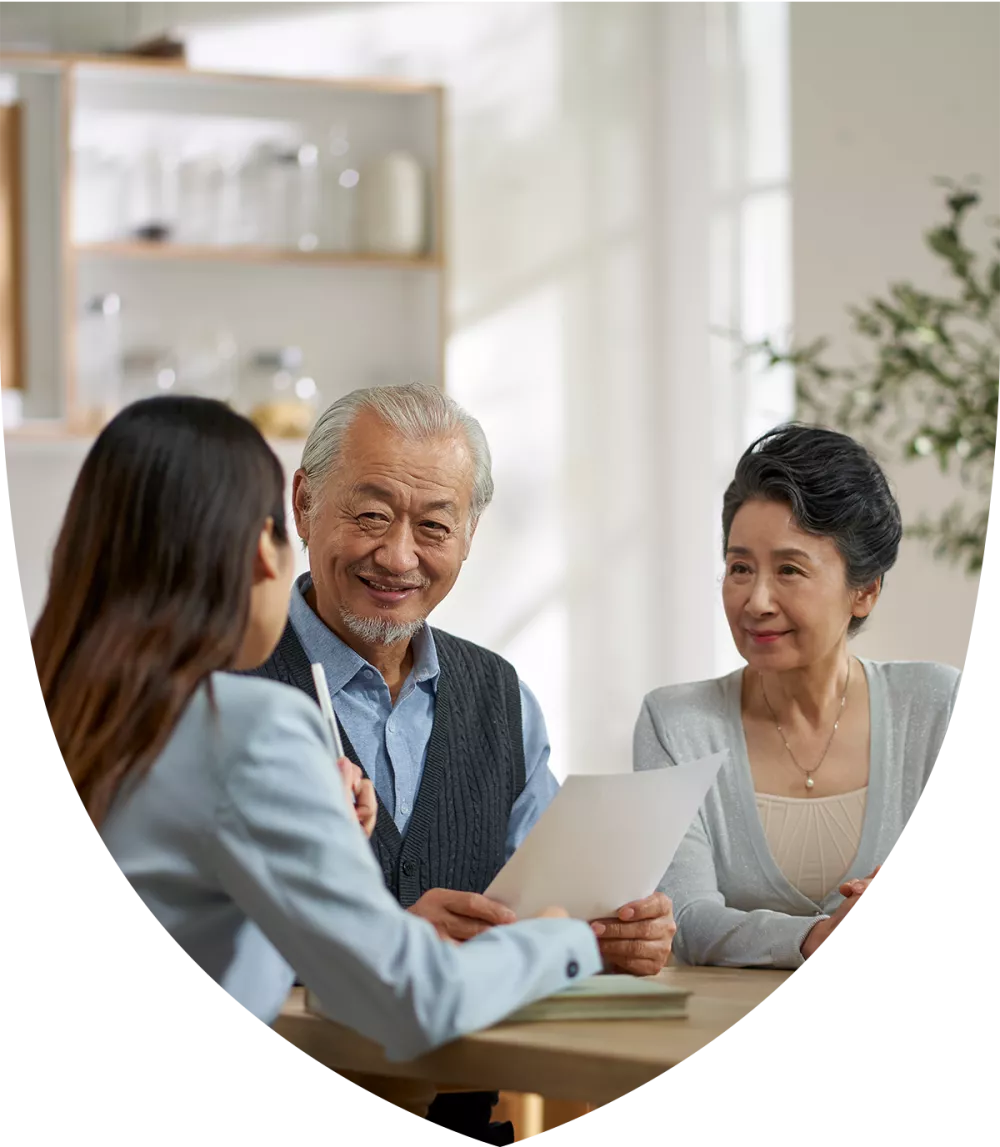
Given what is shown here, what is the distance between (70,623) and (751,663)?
37.7 inches

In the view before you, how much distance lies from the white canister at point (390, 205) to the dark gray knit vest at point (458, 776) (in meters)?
2.15

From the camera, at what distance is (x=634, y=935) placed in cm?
138

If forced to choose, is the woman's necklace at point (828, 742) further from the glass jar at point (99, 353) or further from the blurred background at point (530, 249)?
the glass jar at point (99, 353)

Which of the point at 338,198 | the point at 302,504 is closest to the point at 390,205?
the point at 338,198

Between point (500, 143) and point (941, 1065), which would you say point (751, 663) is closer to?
point (941, 1065)

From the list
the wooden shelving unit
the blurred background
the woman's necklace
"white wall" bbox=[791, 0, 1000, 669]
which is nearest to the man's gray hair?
the woman's necklace

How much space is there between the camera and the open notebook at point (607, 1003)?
1068 millimetres

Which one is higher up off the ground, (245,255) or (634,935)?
(245,255)

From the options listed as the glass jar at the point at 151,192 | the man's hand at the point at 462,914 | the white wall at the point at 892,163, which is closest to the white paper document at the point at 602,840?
the man's hand at the point at 462,914

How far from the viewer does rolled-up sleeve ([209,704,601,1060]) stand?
0.92 metres

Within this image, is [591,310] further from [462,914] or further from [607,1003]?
[607,1003]

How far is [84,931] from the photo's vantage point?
0.73 m

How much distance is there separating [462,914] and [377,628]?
44cm

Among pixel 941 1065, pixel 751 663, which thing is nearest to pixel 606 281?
pixel 751 663
